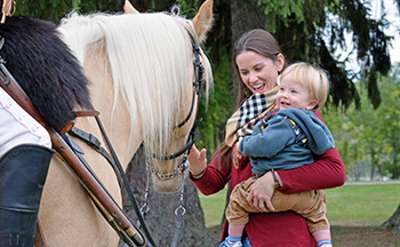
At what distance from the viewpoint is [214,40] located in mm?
10922

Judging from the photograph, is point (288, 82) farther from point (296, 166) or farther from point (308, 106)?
point (296, 166)

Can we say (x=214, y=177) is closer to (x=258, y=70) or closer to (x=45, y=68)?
(x=258, y=70)

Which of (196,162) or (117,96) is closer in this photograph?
(117,96)

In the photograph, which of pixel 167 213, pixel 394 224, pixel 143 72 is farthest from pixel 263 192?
pixel 394 224

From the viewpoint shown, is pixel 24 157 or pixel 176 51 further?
pixel 176 51

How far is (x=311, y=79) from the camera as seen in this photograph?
10.7 ft

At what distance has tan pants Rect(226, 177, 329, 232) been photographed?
3258 mm

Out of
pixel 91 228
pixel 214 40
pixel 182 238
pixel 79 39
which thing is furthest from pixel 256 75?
pixel 214 40

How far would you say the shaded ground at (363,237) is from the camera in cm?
1136

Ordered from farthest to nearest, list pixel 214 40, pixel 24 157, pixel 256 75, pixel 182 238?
pixel 214 40 < pixel 182 238 < pixel 256 75 < pixel 24 157

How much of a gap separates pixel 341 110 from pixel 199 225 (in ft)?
13.0

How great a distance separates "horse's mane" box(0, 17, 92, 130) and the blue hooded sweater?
787 mm

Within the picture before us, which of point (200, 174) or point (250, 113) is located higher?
point (250, 113)

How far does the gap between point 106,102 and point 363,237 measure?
987 cm
